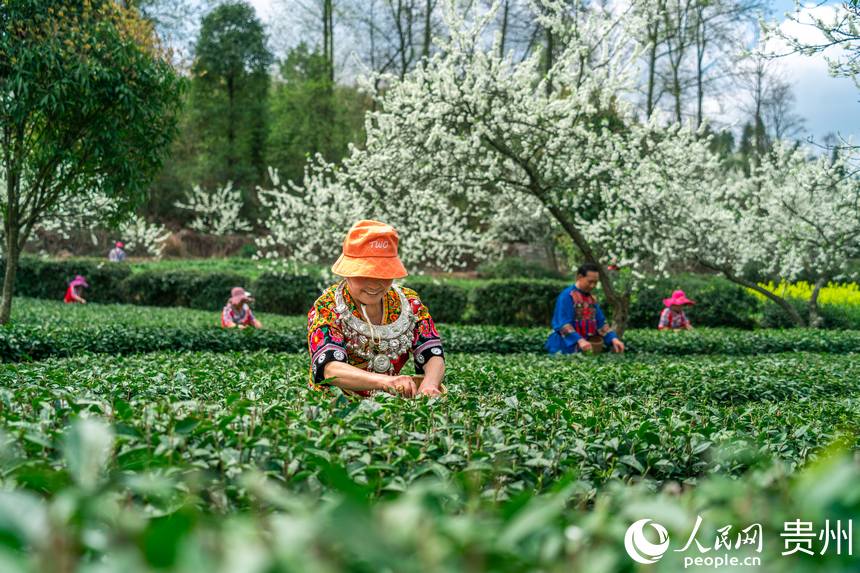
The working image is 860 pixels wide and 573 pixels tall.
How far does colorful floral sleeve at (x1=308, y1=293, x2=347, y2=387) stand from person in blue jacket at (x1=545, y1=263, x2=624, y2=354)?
16.1 ft

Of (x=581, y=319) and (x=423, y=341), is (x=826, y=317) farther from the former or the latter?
(x=423, y=341)

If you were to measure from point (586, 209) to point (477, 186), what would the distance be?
75.1 inches

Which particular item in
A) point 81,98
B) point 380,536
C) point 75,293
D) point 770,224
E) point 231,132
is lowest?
point 75,293

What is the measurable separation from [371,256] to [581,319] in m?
5.41

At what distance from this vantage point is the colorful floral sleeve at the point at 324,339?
4125 millimetres

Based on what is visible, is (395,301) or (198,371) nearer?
(395,301)

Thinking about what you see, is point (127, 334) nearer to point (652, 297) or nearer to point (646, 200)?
point (646, 200)

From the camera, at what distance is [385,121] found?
11023 mm

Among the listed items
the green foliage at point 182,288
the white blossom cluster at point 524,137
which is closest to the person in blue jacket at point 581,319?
the white blossom cluster at point 524,137

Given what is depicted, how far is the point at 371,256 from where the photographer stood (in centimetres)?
413

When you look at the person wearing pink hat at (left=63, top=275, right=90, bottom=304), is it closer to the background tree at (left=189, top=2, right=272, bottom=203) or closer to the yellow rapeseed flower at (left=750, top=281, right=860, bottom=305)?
the yellow rapeseed flower at (left=750, top=281, right=860, bottom=305)

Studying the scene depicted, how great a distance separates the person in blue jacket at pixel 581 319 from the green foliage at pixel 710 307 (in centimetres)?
851

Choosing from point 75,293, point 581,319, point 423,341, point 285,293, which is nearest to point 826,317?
point 581,319

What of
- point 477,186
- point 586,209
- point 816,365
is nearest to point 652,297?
point 586,209
